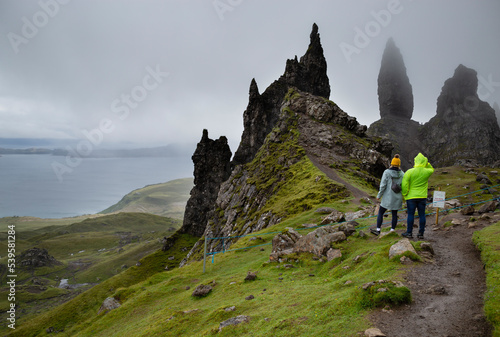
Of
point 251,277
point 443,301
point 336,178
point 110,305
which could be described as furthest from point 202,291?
point 336,178

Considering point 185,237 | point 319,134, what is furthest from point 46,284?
point 319,134

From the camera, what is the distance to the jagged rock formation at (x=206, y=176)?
451 feet

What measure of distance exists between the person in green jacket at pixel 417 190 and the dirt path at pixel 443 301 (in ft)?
7.28

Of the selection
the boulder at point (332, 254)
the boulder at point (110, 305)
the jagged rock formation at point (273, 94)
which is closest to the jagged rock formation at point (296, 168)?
the jagged rock formation at point (273, 94)

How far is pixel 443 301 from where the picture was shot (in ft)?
28.2

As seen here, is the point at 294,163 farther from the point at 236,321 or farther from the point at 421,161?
the point at 236,321

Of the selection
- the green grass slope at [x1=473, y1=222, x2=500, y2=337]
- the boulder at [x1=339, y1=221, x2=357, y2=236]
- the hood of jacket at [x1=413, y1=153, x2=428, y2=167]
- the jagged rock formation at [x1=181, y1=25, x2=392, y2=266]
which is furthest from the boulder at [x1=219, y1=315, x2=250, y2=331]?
the jagged rock formation at [x1=181, y1=25, x2=392, y2=266]

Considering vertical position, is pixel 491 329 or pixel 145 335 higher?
pixel 491 329

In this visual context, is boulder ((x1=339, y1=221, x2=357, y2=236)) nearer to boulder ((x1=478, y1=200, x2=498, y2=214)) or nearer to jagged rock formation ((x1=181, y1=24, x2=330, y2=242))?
boulder ((x1=478, y1=200, x2=498, y2=214))

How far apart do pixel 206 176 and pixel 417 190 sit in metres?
129

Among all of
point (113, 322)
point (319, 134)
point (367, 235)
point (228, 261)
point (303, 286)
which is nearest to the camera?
point (303, 286)

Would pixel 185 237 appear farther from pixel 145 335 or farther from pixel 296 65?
pixel 145 335

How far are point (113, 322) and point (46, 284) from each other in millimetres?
195772

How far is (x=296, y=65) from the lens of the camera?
442 ft
